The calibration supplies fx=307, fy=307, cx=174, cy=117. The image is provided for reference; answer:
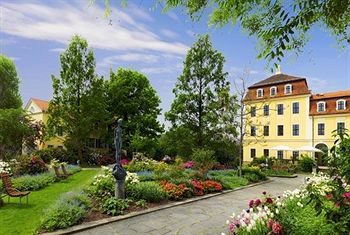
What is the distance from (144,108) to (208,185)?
2286 cm

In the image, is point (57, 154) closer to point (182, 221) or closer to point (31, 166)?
point (31, 166)

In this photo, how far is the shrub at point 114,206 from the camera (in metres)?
9.83

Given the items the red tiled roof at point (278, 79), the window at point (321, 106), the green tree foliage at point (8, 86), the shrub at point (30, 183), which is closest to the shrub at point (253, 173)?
the shrub at point (30, 183)

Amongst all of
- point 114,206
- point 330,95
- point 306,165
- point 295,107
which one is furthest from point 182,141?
point 330,95

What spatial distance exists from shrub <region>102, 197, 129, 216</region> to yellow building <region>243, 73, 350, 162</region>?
2783cm

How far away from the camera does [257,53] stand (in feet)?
15.2

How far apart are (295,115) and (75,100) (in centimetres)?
2810

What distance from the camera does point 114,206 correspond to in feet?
33.0

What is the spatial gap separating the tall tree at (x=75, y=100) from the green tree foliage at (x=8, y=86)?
1373 cm

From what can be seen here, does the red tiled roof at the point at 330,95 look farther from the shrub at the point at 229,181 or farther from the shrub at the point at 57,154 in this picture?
the shrub at the point at 57,154

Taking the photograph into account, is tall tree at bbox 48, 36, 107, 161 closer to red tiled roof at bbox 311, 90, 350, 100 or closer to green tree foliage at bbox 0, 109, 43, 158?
green tree foliage at bbox 0, 109, 43, 158

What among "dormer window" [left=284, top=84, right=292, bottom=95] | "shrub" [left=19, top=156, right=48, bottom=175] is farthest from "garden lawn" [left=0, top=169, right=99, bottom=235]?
"dormer window" [left=284, top=84, right=292, bottom=95]

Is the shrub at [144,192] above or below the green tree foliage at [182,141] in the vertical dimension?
below

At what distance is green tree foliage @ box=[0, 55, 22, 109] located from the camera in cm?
3925
